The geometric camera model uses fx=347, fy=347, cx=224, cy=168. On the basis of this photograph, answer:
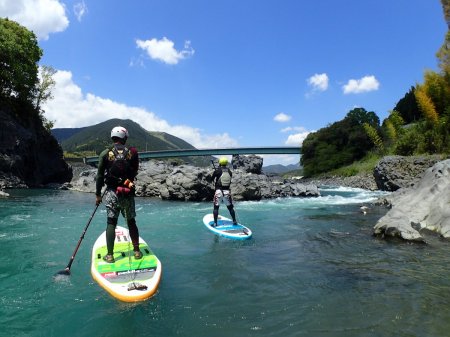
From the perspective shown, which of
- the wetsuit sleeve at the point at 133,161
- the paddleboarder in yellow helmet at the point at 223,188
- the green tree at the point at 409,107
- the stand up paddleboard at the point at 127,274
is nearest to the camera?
the stand up paddleboard at the point at 127,274

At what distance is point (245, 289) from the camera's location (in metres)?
6.59

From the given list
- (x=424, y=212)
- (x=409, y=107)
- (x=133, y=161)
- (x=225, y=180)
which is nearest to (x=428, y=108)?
(x=424, y=212)

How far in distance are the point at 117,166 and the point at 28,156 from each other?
38.0 meters

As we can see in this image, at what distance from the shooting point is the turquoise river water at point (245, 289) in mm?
4918

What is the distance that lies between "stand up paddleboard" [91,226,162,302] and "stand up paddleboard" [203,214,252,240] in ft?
13.2

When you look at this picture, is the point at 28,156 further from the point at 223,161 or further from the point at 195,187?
the point at 223,161


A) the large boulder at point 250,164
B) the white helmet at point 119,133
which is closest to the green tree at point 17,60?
the white helmet at point 119,133

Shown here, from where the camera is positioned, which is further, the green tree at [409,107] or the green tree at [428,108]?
the green tree at [409,107]

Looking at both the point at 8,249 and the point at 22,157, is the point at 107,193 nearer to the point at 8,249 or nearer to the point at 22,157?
the point at 8,249

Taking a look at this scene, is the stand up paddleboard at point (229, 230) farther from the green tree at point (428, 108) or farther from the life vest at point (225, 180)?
the green tree at point (428, 108)

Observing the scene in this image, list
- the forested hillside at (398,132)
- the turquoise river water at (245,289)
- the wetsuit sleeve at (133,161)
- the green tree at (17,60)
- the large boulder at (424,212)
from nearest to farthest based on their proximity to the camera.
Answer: the turquoise river water at (245,289)
the wetsuit sleeve at (133,161)
the large boulder at (424,212)
the forested hillside at (398,132)
the green tree at (17,60)

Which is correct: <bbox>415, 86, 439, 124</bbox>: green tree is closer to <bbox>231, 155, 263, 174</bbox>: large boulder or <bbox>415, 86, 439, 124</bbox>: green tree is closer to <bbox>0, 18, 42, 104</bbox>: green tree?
<bbox>0, 18, 42, 104</bbox>: green tree

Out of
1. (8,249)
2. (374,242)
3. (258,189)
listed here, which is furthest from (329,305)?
(258,189)

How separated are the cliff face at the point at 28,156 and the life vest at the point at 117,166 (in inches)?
1280
